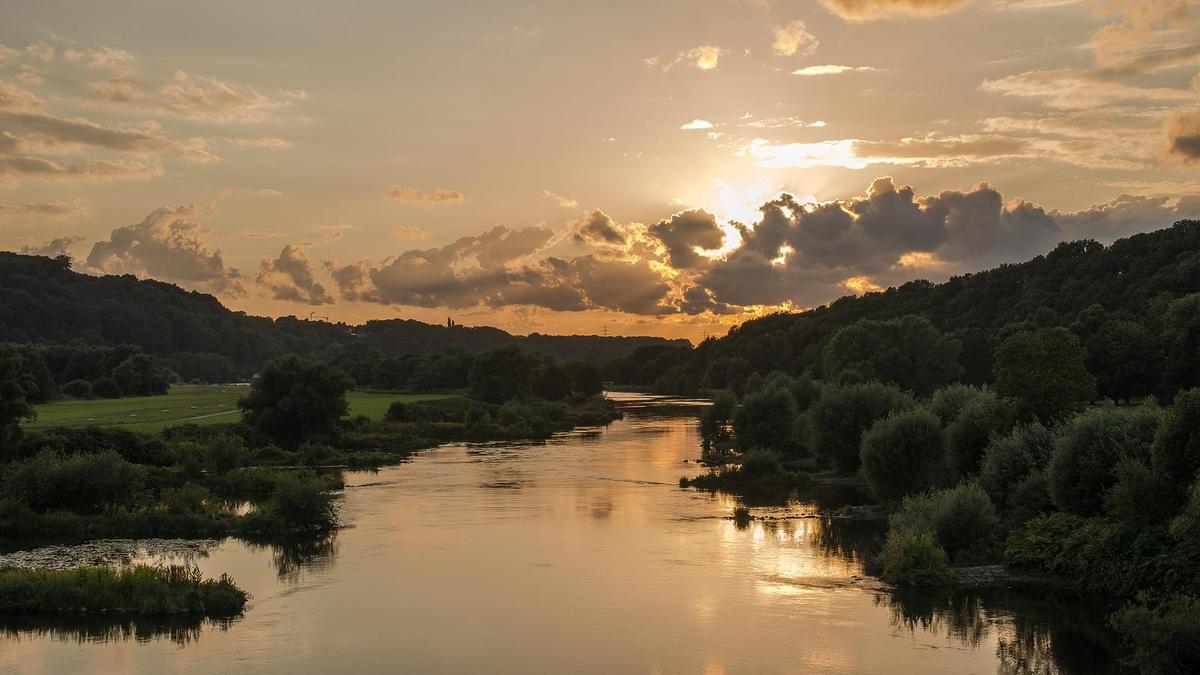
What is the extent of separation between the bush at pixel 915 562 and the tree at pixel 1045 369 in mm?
29455

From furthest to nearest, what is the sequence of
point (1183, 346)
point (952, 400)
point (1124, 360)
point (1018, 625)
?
point (1124, 360)
point (1183, 346)
point (952, 400)
point (1018, 625)

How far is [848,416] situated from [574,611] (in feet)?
127

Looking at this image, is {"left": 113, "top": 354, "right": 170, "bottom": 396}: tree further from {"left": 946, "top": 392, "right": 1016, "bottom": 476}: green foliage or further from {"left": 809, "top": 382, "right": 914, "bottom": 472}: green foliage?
{"left": 946, "top": 392, "right": 1016, "bottom": 476}: green foliage

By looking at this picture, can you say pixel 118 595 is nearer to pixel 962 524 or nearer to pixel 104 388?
pixel 962 524

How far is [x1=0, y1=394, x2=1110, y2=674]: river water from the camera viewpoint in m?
30.3

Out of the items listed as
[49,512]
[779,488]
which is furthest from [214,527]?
[779,488]

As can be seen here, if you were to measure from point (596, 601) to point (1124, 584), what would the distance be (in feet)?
62.6

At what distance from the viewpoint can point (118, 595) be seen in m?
35.7

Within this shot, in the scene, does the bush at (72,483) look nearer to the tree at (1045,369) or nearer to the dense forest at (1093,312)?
the tree at (1045,369)

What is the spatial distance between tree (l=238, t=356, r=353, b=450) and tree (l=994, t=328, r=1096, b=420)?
56.8 meters

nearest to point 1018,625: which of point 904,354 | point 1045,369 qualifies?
point 1045,369

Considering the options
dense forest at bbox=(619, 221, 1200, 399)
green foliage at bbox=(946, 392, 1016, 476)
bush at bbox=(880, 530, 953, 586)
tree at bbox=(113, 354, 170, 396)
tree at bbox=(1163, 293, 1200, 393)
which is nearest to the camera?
bush at bbox=(880, 530, 953, 586)

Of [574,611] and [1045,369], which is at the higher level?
[1045,369]

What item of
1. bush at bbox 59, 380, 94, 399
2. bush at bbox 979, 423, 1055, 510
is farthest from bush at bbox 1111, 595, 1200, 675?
bush at bbox 59, 380, 94, 399
